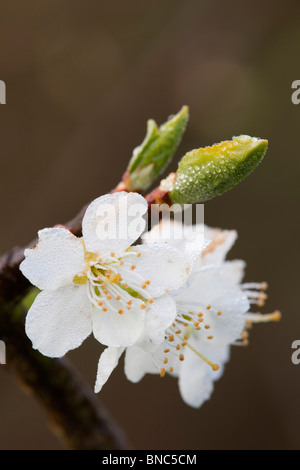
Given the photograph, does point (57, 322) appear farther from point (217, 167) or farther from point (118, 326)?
point (217, 167)

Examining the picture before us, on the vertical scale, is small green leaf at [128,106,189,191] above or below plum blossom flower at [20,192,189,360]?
above

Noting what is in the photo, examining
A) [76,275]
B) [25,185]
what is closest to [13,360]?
[76,275]

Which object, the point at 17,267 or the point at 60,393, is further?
the point at 60,393

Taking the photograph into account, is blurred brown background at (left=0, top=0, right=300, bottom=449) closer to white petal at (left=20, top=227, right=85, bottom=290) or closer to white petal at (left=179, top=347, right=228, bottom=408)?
white petal at (left=179, top=347, right=228, bottom=408)

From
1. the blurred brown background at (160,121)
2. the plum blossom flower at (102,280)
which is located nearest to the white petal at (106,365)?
the plum blossom flower at (102,280)

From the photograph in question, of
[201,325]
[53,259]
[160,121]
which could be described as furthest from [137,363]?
[160,121]

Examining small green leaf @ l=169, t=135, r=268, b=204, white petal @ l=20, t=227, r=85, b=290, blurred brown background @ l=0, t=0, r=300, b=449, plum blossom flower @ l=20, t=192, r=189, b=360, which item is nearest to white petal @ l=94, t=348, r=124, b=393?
plum blossom flower @ l=20, t=192, r=189, b=360
